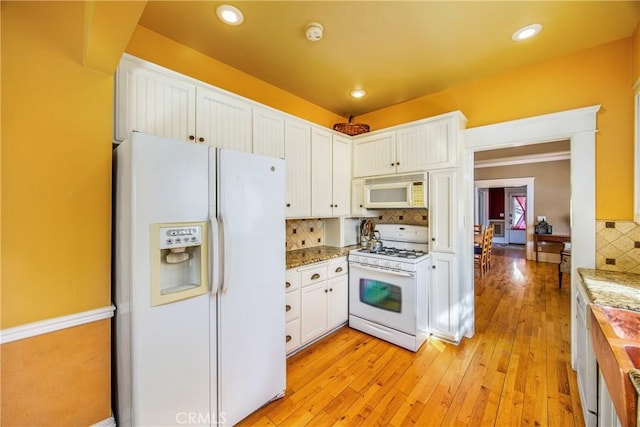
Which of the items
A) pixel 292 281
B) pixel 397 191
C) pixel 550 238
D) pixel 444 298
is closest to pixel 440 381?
pixel 444 298

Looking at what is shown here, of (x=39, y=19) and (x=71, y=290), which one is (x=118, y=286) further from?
(x=39, y=19)

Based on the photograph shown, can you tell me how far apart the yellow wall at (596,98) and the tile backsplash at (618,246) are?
76 millimetres

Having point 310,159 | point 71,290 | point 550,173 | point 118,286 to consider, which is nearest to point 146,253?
point 118,286

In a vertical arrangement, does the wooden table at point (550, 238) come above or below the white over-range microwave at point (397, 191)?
below

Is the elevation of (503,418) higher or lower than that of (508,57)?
lower

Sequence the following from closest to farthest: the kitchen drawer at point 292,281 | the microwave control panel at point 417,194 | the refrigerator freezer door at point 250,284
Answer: the refrigerator freezer door at point 250,284, the kitchen drawer at point 292,281, the microwave control panel at point 417,194

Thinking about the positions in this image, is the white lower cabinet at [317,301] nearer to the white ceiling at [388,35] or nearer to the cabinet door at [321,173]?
the cabinet door at [321,173]

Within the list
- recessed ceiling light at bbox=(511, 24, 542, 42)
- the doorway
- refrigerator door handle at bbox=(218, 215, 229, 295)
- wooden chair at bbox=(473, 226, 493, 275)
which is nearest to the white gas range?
refrigerator door handle at bbox=(218, 215, 229, 295)

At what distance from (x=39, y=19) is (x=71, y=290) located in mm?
1392

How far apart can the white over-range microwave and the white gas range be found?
440 mm

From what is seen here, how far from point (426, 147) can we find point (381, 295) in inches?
63.9

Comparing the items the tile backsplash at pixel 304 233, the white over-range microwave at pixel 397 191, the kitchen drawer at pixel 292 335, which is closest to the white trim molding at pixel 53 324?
the kitchen drawer at pixel 292 335

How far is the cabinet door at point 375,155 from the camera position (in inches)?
116

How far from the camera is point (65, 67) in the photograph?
1.34 metres
